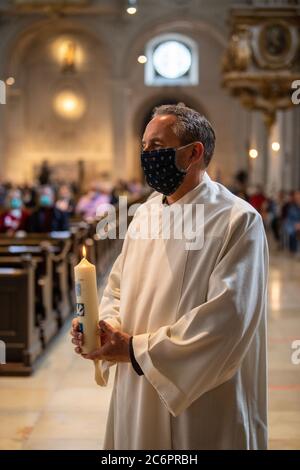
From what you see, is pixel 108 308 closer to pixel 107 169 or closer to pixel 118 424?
pixel 118 424

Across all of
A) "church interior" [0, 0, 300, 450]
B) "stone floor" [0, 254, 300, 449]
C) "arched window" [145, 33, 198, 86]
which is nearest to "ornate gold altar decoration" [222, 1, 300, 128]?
"church interior" [0, 0, 300, 450]

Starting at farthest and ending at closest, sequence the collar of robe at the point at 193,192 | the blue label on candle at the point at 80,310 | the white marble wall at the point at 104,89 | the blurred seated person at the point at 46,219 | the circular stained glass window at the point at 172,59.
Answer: the circular stained glass window at the point at 172,59
the white marble wall at the point at 104,89
the blurred seated person at the point at 46,219
the collar of robe at the point at 193,192
the blue label on candle at the point at 80,310

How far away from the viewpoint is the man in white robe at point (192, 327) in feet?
8.30

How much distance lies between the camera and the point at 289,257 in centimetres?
1575

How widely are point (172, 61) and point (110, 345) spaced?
30.3 meters

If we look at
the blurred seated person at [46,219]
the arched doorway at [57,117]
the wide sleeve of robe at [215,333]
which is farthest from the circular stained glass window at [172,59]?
the wide sleeve of robe at [215,333]

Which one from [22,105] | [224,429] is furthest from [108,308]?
[22,105]

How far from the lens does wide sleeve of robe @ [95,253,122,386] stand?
2877 mm

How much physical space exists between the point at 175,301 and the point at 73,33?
2818cm

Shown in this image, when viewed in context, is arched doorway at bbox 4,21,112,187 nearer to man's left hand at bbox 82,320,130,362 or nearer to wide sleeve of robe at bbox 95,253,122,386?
wide sleeve of robe at bbox 95,253,122,386

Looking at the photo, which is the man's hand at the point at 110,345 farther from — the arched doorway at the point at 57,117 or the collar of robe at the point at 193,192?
the arched doorway at the point at 57,117

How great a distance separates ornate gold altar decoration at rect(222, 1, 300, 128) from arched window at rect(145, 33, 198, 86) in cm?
1562

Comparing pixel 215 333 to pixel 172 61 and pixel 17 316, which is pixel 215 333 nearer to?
pixel 17 316

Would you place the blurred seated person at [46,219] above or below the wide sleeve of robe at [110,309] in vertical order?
below
